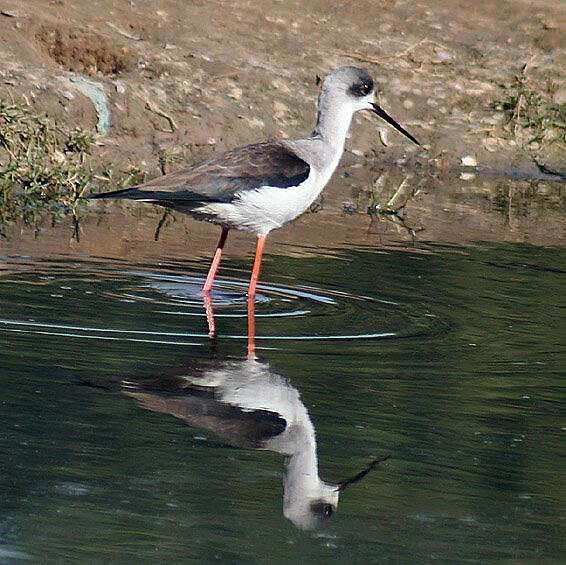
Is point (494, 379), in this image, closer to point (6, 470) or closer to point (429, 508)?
point (429, 508)

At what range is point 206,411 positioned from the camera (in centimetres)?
564

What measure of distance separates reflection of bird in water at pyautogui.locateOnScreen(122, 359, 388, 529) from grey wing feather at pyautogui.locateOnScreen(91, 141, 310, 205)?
1.54 meters

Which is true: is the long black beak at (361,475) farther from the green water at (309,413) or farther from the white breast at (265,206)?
the white breast at (265,206)

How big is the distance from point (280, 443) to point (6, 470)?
995mm

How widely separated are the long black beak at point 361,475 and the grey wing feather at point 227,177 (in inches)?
112

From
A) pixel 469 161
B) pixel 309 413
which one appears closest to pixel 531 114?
pixel 469 161

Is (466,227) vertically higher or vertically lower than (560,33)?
lower

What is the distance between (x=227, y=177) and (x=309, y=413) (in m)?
2.49

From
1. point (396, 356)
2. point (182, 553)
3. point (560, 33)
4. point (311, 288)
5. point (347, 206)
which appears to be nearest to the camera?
point (182, 553)

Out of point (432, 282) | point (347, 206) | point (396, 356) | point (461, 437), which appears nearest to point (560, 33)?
point (347, 206)

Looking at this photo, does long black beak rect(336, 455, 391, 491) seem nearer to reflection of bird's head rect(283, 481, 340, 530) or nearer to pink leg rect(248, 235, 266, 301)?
reflection of bird's head rect(283, 481, 340, 530)

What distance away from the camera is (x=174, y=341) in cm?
691

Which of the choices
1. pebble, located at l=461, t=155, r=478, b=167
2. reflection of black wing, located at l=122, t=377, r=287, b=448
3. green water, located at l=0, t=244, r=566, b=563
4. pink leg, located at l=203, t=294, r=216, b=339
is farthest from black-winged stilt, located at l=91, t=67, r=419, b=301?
pebble, located at l=461, t=155, r=478, b=167

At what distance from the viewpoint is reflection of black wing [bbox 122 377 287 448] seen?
5.43 m
